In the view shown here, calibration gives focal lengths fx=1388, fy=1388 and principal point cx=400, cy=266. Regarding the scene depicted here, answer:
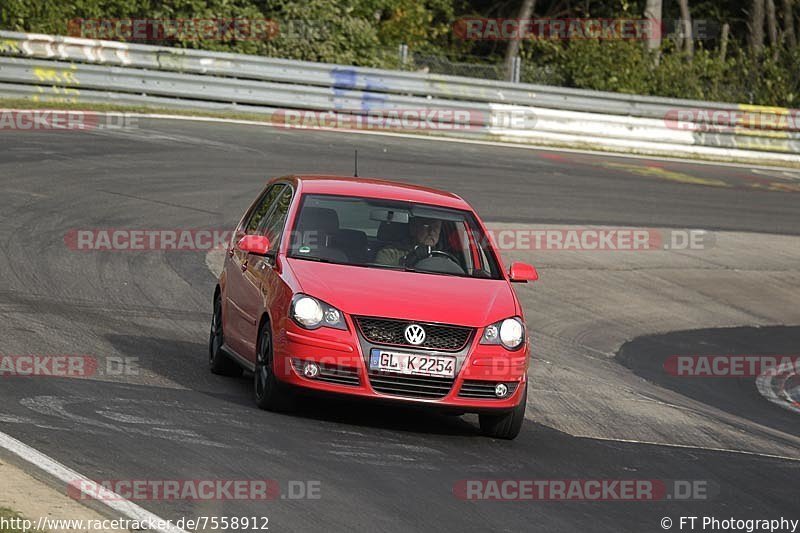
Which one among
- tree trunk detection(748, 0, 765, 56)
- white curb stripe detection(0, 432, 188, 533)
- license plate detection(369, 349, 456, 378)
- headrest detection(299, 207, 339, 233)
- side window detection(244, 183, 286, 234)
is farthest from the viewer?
tree trunk detection(748, 0, 765, 56)

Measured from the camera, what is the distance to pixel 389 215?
32.6 ft

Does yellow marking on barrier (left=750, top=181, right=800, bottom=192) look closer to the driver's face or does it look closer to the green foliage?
the green foliage

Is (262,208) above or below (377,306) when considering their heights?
above

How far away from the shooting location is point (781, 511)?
306 inches

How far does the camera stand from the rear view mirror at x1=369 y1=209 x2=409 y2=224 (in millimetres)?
9906

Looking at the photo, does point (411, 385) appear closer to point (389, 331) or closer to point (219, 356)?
point (389, 331)

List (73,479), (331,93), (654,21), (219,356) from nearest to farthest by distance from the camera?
(73,479)
(219,356)
(331,93)
(654,21)

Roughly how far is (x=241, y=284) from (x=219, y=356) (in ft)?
2.15

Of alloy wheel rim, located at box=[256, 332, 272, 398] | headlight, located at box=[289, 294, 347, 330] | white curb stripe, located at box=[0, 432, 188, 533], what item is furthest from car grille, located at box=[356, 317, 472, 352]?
white curb stripe, located at box=[0, 432, 188, 533]

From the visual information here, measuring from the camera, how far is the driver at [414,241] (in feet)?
31.5

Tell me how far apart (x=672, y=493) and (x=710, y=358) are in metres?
6.86

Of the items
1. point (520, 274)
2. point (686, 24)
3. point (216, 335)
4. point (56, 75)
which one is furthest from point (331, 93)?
point (520, 274)

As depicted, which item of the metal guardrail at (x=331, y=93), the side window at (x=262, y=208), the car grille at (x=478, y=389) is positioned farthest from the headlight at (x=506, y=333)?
the metal guardrail at (x=331, y=93)

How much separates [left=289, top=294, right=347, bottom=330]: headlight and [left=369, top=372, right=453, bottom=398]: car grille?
1.28 ft
